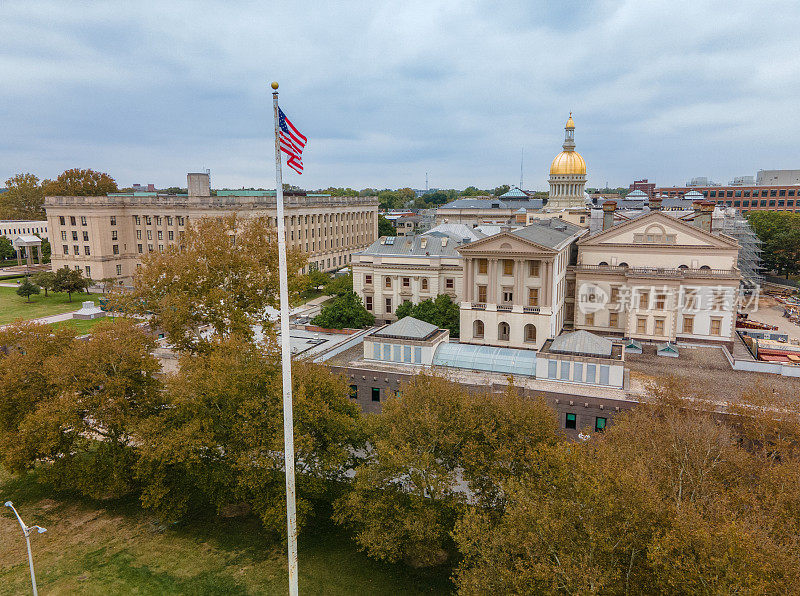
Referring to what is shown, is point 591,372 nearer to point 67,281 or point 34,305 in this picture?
point 67,281

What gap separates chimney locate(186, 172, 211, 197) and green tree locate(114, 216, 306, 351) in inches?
2660

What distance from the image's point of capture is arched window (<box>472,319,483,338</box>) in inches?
2174

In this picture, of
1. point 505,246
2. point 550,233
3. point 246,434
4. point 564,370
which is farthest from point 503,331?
point 246,434

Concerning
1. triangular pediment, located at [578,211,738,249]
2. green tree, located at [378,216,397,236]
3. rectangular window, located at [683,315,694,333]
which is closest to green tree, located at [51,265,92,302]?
green tree, located at [378,216,397,236]

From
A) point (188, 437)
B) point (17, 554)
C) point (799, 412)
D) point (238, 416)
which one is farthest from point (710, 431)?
point (17, 554)

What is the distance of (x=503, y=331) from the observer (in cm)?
5453

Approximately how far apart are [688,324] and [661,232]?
1006 centimetres

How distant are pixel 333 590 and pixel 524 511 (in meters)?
11.2

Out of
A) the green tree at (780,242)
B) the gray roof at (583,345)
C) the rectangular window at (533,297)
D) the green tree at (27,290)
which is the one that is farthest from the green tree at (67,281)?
the green tree at (780,242)

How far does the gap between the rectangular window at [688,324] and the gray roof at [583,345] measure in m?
22.3

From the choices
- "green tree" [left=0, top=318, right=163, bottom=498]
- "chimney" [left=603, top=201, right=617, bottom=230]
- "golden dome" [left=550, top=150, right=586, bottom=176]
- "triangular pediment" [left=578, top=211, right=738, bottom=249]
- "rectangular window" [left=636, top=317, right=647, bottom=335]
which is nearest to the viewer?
"green tree" [left=0, top=318, right=163, bottom=498]

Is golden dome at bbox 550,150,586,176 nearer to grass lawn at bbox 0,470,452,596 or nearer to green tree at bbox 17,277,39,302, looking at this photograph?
grass lawn at bbox 0,470,452,596

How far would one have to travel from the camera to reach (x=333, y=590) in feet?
81.7

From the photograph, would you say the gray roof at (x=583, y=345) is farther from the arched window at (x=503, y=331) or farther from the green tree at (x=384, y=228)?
the green tree at (x=384, y=228)
